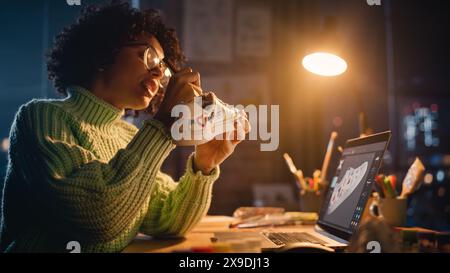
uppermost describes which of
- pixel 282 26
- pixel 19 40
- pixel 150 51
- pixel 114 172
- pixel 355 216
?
pixel 282 26

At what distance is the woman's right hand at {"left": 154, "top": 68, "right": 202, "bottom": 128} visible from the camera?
2.29ft

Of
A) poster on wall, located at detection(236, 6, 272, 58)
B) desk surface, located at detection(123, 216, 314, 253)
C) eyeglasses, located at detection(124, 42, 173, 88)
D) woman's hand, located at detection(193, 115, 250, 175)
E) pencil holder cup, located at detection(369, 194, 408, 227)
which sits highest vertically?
poster on wall, located at detection(236, 6, 272, 58)

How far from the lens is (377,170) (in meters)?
0.74

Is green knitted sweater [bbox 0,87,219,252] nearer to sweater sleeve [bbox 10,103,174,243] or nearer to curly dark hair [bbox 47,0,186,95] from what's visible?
sweater sleeve [bbox 10,103,174,243]

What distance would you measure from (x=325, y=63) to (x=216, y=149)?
1.42 ft

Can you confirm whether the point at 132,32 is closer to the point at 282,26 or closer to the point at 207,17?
the point at 207,17

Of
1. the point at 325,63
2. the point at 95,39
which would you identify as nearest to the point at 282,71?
the point at 325,63

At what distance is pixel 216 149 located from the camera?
90cm

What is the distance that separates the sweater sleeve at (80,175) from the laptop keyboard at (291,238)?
0.29m

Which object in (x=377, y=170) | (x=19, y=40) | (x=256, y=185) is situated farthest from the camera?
(x=256, y=185)

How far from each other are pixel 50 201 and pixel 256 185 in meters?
1.39

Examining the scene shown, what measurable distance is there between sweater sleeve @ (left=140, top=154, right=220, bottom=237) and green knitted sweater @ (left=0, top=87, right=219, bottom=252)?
101mm

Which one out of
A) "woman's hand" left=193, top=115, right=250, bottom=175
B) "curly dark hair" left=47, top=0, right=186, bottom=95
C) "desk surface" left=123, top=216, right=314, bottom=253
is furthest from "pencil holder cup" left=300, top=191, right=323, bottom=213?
"curly dark hair" left=47, top=0, right=186, bottom=95

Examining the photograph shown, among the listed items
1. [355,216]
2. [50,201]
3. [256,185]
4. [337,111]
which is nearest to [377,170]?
[355,216]
